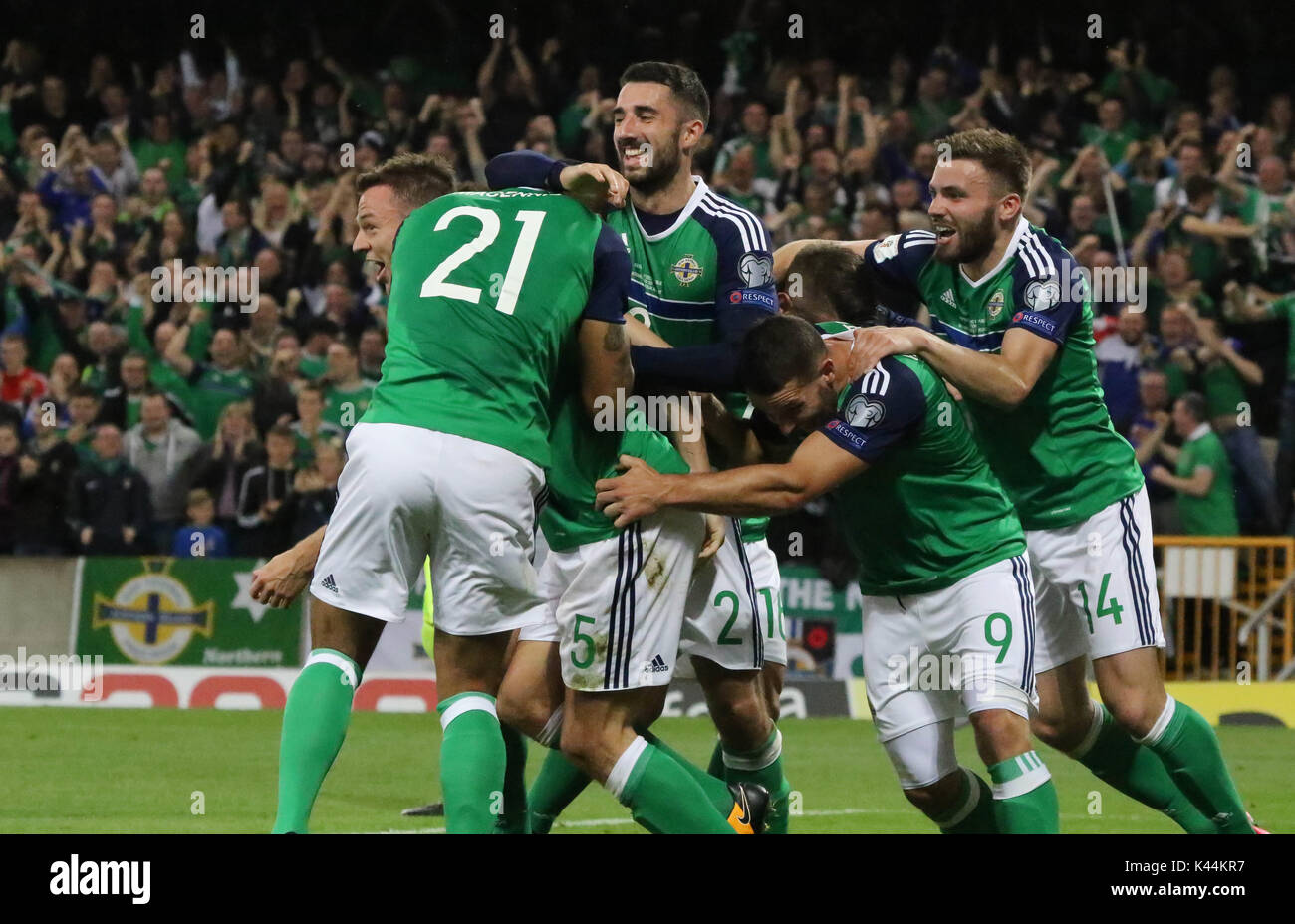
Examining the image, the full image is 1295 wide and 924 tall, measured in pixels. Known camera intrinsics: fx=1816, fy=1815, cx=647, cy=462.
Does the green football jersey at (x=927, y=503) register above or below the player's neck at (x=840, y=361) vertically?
below

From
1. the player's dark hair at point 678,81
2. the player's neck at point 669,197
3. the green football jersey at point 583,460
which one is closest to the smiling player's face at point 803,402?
the green football jersey at point 583,460

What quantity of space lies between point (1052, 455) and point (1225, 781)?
1242 mm

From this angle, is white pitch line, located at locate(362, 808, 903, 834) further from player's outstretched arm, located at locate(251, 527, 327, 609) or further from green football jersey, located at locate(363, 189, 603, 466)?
green football jersey, located at locate(363, 189, 603, 466)

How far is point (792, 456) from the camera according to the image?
550cm

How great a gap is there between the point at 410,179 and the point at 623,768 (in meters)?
1.92

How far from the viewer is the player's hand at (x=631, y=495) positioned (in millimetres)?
5156

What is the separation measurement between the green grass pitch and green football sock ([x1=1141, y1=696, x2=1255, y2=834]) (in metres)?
1.11

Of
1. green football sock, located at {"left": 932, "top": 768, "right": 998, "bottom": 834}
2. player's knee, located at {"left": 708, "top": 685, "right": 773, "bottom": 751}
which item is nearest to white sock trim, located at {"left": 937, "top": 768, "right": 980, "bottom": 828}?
green football sock, located at {"left": 932, "top": 768, "right": 998, "bottom": 834}

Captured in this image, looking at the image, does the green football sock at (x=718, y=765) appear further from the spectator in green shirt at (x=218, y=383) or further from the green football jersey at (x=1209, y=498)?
the spectator in green shirt at (x=218, y=383)

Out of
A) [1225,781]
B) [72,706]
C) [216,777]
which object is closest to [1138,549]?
[1225,781]

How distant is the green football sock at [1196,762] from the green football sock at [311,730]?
2764mm

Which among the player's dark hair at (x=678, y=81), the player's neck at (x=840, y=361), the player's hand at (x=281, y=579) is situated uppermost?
the player's dark hair at (x=678, y=81)

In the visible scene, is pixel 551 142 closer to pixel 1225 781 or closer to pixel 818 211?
pixel 818 211

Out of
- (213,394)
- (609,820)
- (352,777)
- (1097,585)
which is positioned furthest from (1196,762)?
(213,394)
